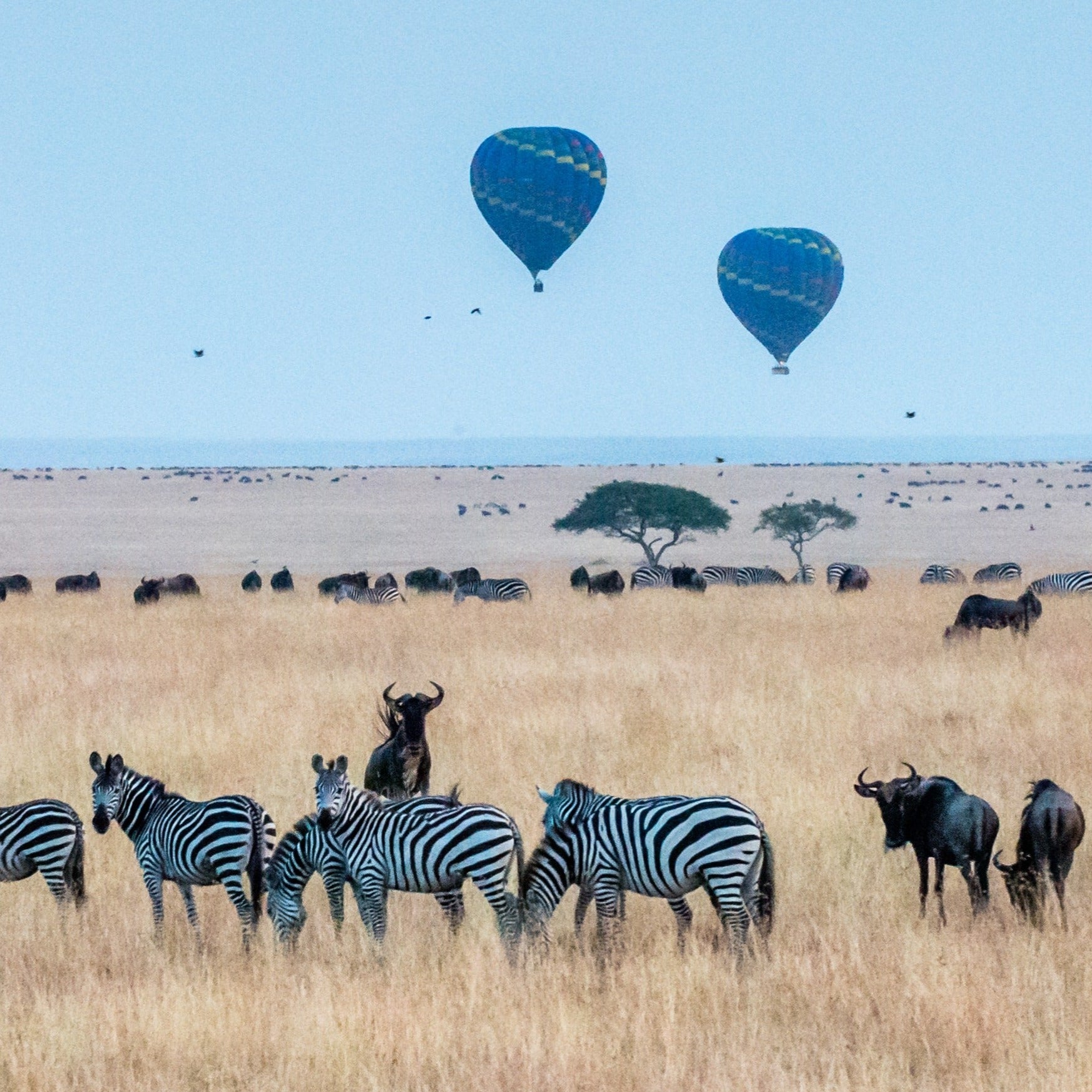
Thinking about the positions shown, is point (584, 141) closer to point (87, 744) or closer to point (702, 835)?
point (87, 744)

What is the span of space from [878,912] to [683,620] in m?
17.4

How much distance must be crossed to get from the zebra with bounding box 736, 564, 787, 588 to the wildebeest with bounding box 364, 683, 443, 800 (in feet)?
86.9

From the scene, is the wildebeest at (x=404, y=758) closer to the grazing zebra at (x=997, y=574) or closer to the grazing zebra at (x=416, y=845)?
the grazing zebra at (x=416, y=845)

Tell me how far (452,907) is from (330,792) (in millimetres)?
Result: 1018

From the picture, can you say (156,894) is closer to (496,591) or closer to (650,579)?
(496,591)

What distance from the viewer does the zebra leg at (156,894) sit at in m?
8.26

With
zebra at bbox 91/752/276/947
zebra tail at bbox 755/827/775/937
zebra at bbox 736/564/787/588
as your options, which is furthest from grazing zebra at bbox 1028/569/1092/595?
zebra at bbox 91/752/276/947

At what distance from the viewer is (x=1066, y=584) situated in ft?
102

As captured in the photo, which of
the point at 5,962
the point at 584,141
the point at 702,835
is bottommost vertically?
the point at 5,962

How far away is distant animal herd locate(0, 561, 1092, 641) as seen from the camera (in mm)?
31188

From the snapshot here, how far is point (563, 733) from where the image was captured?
14.5 m

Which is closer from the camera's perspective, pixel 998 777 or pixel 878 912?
pixel 878 912

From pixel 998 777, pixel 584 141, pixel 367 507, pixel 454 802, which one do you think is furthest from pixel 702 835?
pixel 367 507

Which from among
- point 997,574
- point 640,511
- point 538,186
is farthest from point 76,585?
point 640,511
